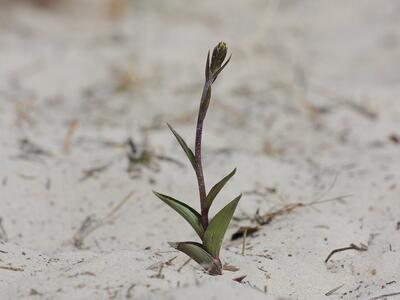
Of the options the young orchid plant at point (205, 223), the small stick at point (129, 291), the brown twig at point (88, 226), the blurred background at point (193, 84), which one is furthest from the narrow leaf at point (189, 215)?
the blurred background at point (193, 84)

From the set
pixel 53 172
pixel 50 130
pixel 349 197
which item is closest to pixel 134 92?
pixel 50 130

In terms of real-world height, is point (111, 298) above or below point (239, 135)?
below

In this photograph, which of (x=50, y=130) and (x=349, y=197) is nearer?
(x=349, y=197)

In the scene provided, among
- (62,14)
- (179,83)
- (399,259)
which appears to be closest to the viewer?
(399,259)

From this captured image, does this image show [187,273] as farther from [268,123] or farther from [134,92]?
[134,92]

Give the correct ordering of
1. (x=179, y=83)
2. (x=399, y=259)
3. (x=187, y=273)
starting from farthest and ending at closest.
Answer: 1. (x=179, y=83)
2. (x=399, y=259)
3. (x=187, y=273)

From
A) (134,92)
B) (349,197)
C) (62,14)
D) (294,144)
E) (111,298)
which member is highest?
(62,14)
